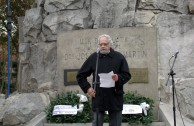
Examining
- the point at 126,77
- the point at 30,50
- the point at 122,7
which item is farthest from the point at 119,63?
the point at 30,50

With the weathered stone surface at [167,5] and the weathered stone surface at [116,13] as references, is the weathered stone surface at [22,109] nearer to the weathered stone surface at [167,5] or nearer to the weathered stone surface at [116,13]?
the weathered stone surface at [116,13]

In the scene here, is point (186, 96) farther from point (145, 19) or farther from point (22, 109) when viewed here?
point (22, 109)

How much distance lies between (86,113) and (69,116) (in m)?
0.38

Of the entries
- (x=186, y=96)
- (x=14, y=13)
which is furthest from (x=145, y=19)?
(x=14, y=13)

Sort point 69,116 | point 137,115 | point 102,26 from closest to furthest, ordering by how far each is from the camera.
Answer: point 137,115
point 69,116
point 102,26

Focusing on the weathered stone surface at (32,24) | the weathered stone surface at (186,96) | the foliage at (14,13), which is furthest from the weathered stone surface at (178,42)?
the foliage at (14,13)

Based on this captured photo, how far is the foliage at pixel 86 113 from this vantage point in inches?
315

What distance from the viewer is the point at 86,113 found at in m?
8.34

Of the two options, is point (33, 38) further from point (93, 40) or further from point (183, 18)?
point (183, 18)

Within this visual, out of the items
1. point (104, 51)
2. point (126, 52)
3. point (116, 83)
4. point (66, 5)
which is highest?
point (66, 5)

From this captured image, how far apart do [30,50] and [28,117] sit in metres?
3.38

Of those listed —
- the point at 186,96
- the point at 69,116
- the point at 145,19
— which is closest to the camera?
the point at 69,116

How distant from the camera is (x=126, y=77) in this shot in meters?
5.66

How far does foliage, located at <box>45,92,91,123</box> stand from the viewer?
8203mm
